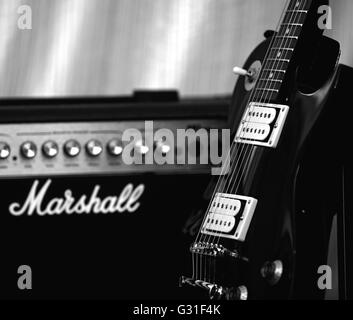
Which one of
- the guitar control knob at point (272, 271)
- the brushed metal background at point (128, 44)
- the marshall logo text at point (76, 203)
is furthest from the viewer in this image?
the brushed metal background at point (128, 44)

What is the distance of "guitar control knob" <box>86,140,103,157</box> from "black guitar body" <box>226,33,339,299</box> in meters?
0.41

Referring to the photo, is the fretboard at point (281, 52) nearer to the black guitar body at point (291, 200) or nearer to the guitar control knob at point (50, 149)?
the black guitar body at point (291, 200)

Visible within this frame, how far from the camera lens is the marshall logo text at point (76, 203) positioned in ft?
5.46

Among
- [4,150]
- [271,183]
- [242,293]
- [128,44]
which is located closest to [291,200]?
[271,183]

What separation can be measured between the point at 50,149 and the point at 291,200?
0.56 meters

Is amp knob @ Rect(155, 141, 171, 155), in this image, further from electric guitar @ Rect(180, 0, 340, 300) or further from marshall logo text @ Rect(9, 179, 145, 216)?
electric guitar @ Rect(180, 0, 340, 300)

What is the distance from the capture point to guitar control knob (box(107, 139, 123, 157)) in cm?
168

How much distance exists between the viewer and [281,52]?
1409mm

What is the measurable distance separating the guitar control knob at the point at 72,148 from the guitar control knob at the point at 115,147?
2.5 inches

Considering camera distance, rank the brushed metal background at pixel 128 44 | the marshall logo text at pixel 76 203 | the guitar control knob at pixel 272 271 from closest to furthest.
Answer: the guitar control knob at pixel 272 271, the marshall logo text at pixel 76 203, the brushed metal background at pixel 128 44

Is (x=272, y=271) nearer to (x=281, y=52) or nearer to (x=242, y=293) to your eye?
(x=242, y=293)

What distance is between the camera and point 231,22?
227 cm

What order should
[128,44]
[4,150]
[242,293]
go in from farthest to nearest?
1. [128,44]
2. [4,150]
3. [242,293]

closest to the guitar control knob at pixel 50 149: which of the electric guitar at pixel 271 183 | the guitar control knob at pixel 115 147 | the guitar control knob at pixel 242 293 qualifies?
the guitar control knob at pixel 115 147
